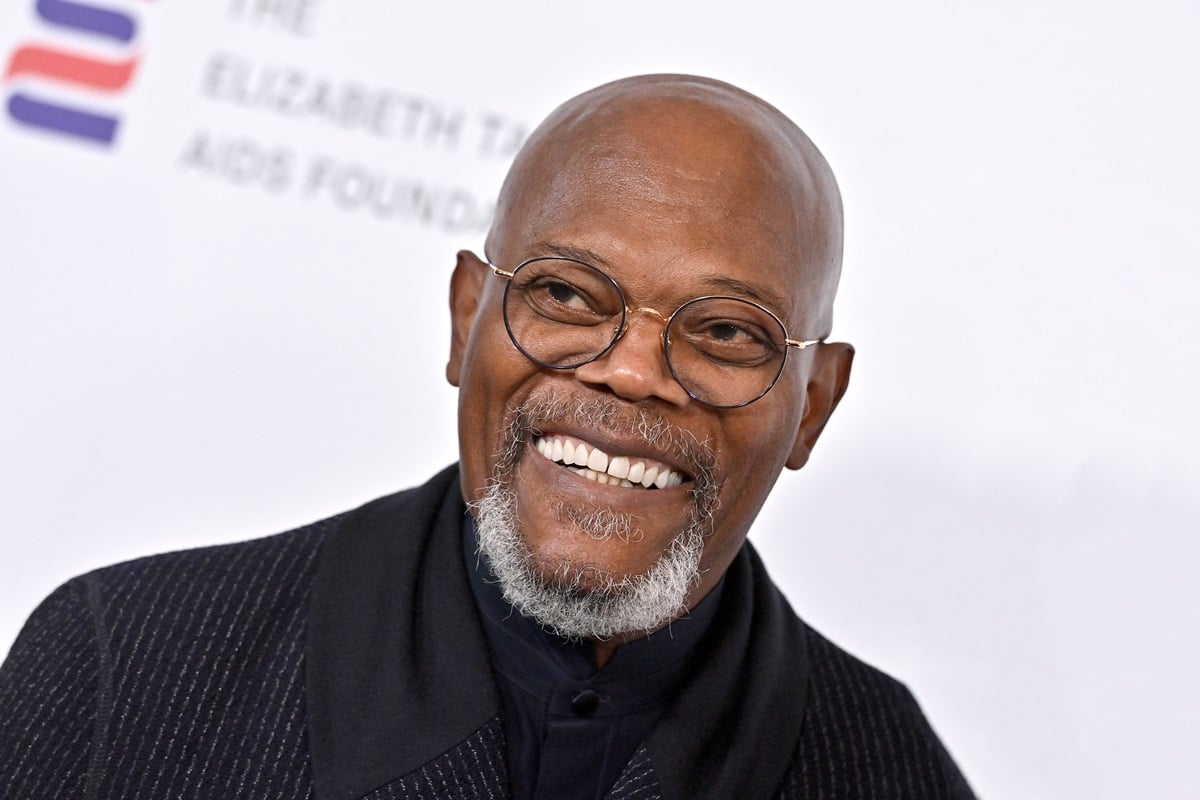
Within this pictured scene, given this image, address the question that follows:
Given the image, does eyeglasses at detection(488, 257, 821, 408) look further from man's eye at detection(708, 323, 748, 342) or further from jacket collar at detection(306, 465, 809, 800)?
jacket collar at detection(306, 465, 809, 800)

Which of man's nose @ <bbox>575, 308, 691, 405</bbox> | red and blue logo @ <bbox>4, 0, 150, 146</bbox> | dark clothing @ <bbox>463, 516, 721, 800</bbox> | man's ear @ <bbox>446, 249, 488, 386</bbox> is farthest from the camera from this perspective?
red and blue logo @ <bbox>4, 0, 150, 146</bbox>

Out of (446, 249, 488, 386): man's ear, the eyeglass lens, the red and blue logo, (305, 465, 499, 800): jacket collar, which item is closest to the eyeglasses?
the eyeglass lens

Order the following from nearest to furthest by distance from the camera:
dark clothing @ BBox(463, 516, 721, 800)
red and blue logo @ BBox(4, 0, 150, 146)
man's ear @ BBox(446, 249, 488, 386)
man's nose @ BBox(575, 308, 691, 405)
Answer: man's nose @ BBox(575, 308, 691, 405)
dark clothing @ BBox(463, 516, 721, 800)
man's ear @ BBox(446, 249, 488, 386)
red and blue logo @ BBox(4, 0, 150, 146)

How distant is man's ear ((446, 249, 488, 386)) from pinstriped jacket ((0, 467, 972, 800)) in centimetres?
14

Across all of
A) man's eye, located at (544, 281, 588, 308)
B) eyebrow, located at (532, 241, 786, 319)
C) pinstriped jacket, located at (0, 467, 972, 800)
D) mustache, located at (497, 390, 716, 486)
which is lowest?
pinstriped jacket, located at (0, 467, 972, 800)

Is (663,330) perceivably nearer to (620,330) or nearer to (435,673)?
(620,330)

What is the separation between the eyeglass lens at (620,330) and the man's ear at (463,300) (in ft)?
0.60

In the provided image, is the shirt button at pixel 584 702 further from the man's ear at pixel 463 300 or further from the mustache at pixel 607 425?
the man's ear at pixel 463 300

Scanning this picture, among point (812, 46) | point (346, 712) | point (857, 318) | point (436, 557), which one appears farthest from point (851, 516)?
point (346, 712)

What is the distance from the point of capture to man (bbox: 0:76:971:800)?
151 cm

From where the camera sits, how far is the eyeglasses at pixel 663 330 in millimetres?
1503

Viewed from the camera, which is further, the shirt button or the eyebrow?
the shirt button

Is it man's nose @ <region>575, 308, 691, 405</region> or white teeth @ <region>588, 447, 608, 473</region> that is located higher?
man's nose @ <region>575, 308, 691, 405</region>

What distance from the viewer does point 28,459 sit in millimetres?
2266
